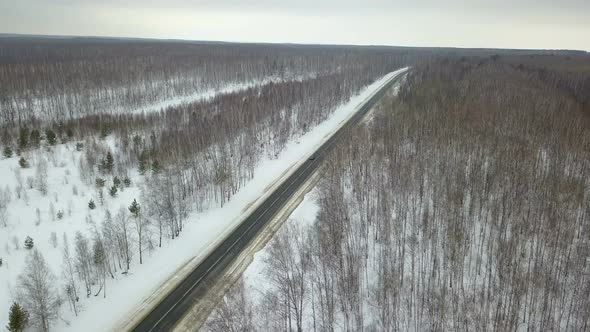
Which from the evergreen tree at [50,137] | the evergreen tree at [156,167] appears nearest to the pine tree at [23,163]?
the evergreen tree at [50,137]

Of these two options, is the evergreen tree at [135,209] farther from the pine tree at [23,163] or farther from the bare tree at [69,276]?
the pine tree at [23,163]

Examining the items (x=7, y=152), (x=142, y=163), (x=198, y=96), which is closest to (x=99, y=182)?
(x=142, y=163)

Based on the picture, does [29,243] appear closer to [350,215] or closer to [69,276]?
[69,276]

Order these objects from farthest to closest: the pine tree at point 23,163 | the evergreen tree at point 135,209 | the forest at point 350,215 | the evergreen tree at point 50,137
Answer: the evergreen tree at point 50,137
the pine tree at point 23,163
the evergreen tree at point 135,209
the forest at point 350,215

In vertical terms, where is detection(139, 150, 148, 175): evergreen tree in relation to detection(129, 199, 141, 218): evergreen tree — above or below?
above

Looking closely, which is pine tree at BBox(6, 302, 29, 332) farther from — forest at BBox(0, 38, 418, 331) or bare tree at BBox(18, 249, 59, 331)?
bare tree at BBox(18, 249, 59, 331)

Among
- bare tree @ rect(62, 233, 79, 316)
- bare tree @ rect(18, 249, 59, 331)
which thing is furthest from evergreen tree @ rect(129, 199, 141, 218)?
bare tree @ rect(18, 249, 59, 331)

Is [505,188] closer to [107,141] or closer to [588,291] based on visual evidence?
[588,291]
